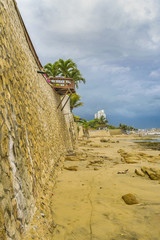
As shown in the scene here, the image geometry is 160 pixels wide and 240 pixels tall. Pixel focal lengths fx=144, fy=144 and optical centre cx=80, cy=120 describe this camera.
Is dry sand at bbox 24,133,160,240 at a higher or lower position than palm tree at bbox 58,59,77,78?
lower

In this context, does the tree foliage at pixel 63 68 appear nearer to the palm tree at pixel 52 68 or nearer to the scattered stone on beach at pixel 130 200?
the palm tree at pixel 52 68

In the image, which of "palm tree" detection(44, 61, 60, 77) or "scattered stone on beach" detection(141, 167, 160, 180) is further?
"palm tree" detection(44, 61, 60, 77)

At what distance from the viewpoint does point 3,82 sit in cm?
271

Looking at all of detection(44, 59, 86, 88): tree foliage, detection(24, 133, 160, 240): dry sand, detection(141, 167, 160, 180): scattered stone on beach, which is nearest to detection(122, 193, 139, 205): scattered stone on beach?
detection(24, 133, 160, 240): dry sand

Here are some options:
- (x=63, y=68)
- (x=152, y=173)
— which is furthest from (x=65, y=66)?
(x=152, y=173)

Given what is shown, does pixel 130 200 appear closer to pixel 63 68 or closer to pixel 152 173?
pixel 152 173

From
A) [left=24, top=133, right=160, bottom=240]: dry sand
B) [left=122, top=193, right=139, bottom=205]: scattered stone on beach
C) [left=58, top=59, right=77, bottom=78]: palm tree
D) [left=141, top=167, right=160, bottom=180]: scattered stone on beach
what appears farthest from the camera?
[left=58, top=59, right=77, bottom=78]: palm tree

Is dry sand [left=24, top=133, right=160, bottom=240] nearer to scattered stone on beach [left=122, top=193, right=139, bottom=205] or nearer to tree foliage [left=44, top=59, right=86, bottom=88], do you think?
scattered stone on beach [left=122, top=193, right=139, bottom=205]

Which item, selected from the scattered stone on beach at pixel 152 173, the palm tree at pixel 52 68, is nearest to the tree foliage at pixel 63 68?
the palm tree at pixel 52 68

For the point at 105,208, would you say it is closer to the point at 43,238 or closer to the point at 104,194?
the point at 104,194

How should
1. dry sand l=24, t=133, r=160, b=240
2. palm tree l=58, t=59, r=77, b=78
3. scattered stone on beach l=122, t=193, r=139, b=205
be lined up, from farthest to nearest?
palm tree l=58, t=59, r=77, b=78, scattered stone on beach l=122, t=193, r=139, b=205, dry sand l=24, t=133, r=160, b=240

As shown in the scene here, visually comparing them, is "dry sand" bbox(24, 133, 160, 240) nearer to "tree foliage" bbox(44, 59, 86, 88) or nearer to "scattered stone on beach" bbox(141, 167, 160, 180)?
"scattered stone on beach" bbox(141, 167, 160, 180)

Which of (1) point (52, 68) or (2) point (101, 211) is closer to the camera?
(2) point (101, 211)

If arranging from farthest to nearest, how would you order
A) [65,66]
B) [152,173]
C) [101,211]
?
[65,66] < [152,173] < [101,211]
